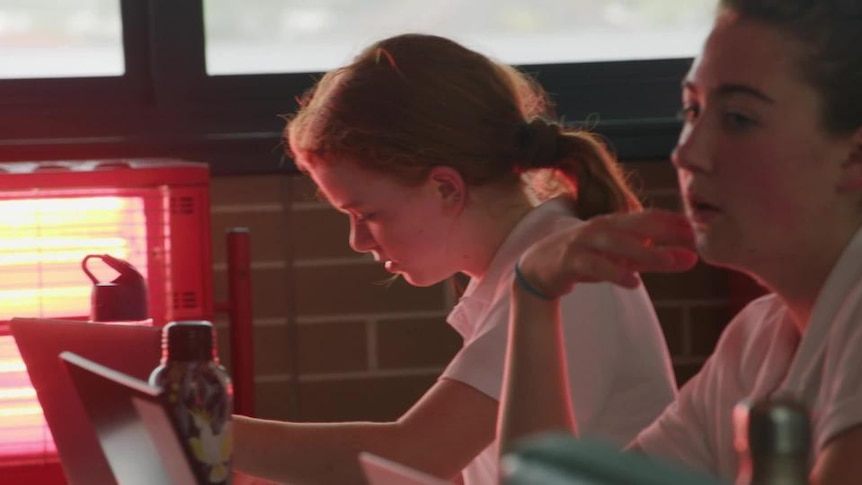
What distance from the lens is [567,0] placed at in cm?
265

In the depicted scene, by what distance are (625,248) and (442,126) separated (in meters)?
0.51

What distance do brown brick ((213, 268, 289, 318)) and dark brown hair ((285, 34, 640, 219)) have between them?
81 centimetres

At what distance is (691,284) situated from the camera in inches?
102

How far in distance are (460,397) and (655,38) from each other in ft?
4.54

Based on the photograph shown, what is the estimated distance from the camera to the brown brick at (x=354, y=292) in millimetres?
2480

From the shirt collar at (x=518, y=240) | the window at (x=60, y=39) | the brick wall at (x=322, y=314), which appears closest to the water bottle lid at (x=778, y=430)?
the shirt collar at (x=518, y=240)

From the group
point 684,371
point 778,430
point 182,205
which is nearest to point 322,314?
point 182,205

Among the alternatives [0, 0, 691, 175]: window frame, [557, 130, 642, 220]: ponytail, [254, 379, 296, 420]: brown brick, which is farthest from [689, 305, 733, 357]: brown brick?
[557, 130, 642, 220]: ponytail

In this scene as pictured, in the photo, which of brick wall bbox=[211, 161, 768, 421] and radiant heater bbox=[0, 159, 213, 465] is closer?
radiant heater bbox=[0, 159, 213, 465]

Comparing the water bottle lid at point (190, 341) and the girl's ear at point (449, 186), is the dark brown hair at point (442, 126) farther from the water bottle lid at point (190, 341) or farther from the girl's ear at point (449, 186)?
the water bottle lid at point (190, 341)

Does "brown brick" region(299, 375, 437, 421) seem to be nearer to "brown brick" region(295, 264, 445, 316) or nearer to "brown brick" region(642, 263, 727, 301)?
"brown brick" region(295, 264, 445, 316)

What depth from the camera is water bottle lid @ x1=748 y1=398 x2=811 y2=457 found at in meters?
0.49

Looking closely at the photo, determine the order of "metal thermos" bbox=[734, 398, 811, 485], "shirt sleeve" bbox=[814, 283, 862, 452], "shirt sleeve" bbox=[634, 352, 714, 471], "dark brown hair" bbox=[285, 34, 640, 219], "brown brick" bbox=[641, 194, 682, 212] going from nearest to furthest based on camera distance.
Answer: "metal thermos" bbox=[734, 398, 811, 485] → "shirt sleeve" bbox=[814, 283, 862, 452] → "shirt sleeve" bbox=[634, 352, 714, 471] → "dark brown hair" bbox=[285, 34, 640, 219] → "brown brick" bbox=[641, 194, 682, 212]

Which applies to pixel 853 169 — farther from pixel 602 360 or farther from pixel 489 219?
pixel 489 219
